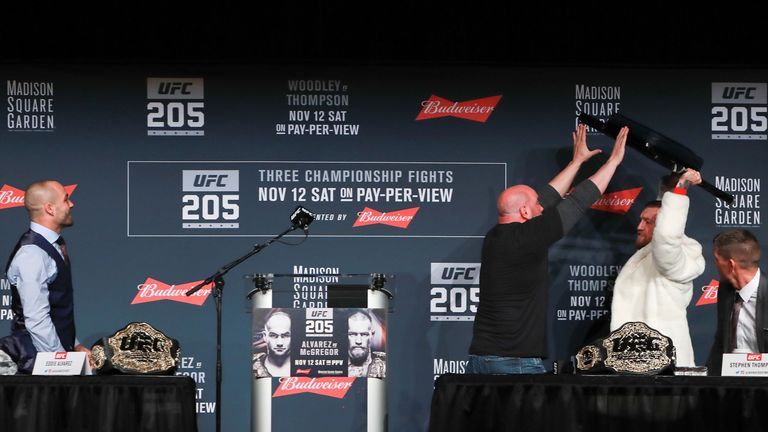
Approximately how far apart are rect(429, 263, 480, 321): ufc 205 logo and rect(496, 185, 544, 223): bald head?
1.10 meters

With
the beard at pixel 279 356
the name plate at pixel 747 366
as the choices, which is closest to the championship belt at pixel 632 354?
the name plate at pixel 747 366

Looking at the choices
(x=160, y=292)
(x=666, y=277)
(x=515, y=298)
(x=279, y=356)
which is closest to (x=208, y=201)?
(x=160, y=292)

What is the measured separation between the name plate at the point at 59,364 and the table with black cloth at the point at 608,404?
1341 mm

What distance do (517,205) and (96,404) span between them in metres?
1.95

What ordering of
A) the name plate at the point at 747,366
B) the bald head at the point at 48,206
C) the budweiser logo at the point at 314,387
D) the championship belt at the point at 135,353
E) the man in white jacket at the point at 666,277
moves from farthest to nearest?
the budweiser logo at the point at 314,387, the bald head at the point at 48,206, the man in white jacket at the point at 666,277, the championship belt at the point at 135,353, the name plate at the point at 747,366

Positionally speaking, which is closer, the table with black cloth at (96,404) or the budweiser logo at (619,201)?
the table with black cloth at (96,404)

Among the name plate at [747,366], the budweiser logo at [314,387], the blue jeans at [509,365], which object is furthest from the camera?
the budweiser logo at [314,387]

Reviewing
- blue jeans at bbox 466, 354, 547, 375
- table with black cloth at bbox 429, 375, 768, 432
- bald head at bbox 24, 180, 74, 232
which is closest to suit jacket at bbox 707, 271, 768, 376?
table with black cloth at bbox 429, 375, 768, 432

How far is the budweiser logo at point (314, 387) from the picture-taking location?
5.30 meters

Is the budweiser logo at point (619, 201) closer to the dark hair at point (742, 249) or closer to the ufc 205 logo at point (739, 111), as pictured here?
the ufc 205 logo at point (739, 111)

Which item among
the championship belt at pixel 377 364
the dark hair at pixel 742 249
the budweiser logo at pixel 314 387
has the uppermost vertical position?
the dark hair at pixel 742 249

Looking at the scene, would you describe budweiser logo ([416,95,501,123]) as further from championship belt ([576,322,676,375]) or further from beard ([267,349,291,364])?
championship belt ([576,322,676,375])

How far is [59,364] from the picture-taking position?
3652mm

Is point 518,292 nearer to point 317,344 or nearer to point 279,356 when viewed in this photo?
point 317,344
